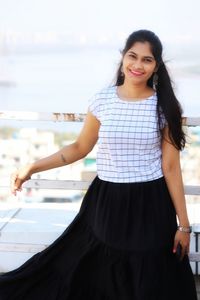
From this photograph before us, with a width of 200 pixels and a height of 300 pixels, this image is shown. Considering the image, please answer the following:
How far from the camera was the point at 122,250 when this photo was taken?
2.37m

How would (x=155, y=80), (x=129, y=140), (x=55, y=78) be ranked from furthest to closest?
(x=55, y=78) → (x=155, y=80) → (x=129, y=140)

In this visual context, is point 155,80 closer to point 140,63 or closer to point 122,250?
point 140,63

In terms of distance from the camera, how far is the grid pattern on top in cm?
230

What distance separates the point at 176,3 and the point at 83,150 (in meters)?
1.33

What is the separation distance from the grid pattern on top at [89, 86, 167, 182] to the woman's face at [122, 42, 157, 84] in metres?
0.10

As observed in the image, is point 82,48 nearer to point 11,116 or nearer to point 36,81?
point 36,81

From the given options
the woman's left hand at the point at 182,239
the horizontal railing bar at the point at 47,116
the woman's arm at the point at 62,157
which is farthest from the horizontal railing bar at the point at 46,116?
the woman's left hand at the point at 182,239

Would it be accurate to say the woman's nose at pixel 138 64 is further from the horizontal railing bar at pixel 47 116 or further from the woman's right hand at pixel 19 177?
the woman's right hand at pixel 19 177

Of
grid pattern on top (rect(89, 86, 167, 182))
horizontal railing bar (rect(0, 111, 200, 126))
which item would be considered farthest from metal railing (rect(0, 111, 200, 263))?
grid pattern on top (rect(89, 86, 167, 182))

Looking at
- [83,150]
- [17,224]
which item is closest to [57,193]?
[17,224]

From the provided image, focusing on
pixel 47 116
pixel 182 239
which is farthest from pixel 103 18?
pixel 182 239

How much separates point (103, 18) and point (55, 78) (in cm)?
50

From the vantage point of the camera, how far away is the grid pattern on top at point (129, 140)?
2305 millimetres

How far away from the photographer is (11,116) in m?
2.84
